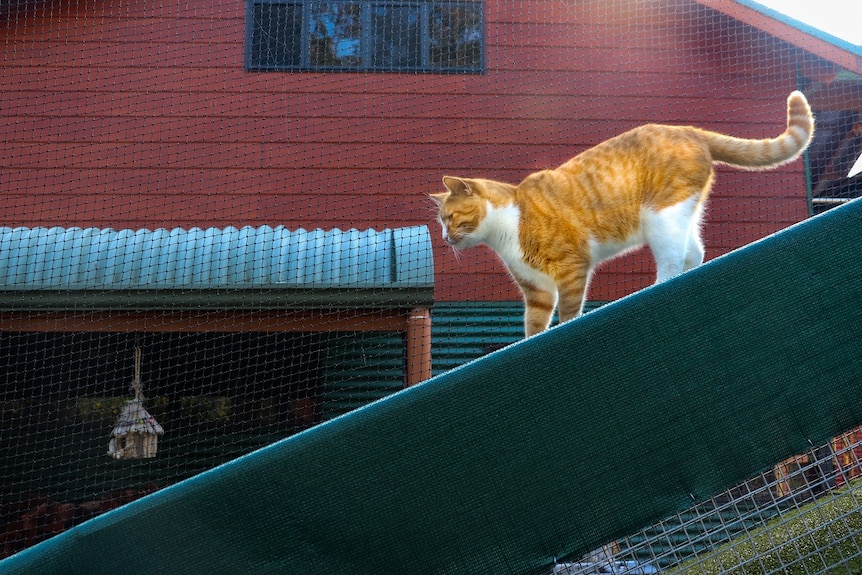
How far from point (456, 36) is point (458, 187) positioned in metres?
2.92

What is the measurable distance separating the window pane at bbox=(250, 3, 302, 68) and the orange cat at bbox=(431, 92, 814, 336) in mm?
3116

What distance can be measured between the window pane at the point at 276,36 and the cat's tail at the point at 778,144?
356 cm

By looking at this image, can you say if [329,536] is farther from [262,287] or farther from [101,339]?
[101,339]

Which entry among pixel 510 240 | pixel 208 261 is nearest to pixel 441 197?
pixel 510 240

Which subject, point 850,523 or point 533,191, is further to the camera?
point 533,191

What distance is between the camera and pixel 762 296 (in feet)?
3.42

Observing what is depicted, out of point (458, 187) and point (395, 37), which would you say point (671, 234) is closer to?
point (458, 187)

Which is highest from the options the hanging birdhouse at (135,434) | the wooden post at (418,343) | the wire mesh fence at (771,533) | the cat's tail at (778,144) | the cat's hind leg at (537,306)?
the cat's tail at (778,144)

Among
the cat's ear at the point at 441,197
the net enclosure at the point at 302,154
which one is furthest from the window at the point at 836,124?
the cat's ear at the point at 441,197

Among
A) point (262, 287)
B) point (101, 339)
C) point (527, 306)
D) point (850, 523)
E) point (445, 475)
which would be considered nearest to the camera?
point (445, 475)

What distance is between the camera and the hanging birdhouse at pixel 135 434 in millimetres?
3914

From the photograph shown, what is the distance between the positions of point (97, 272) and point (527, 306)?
2.27 m

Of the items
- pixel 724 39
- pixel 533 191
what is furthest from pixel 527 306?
pixel 724 39

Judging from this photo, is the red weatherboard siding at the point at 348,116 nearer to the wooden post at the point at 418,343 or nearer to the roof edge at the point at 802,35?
Answer: the roof edge at the point at 802,35
